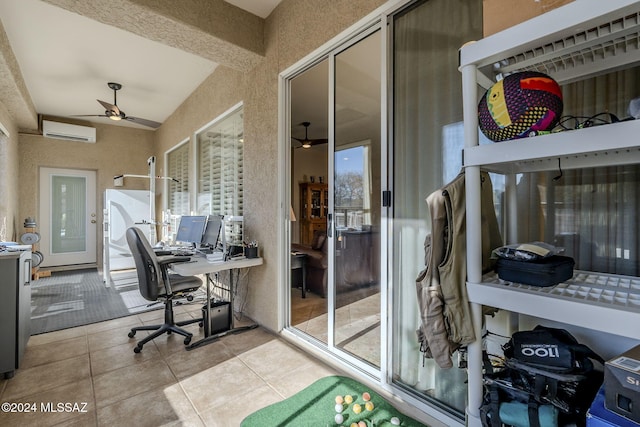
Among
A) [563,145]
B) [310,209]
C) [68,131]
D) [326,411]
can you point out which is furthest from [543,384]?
[68,131]

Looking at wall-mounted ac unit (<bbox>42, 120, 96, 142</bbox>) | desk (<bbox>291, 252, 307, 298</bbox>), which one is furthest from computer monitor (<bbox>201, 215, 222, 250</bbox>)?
wall-mounted ac unit (<bbox>42, 120, 96, 142</bbox>)

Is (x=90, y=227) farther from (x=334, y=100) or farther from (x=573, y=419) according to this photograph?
(x=573, y=419)

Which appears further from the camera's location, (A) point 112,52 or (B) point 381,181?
(A) point 112,52

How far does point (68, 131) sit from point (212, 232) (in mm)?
4983

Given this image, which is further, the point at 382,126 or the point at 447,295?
the point at 382,126

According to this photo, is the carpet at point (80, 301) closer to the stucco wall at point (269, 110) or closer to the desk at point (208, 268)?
the desk at point (208, 268)

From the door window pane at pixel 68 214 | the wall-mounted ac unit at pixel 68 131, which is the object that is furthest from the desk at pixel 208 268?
the door window pane at pixel 68 214

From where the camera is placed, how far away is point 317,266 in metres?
4.05

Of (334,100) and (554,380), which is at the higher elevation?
(334,100)

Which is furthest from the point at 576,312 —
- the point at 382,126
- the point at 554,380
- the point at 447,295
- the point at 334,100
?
the point at 334,100

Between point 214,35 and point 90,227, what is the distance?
5.95 meters

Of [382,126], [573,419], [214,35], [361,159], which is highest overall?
[214,35]

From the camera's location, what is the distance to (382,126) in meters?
1.94

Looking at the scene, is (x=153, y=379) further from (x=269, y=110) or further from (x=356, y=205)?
(x=269, y=110)
